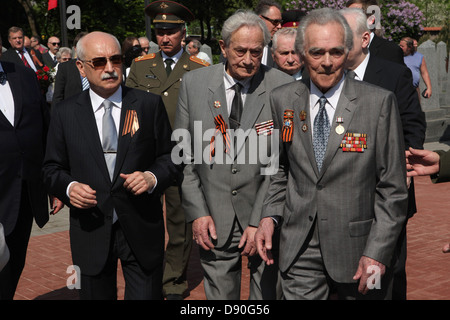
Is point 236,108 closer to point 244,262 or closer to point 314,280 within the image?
point 314,280

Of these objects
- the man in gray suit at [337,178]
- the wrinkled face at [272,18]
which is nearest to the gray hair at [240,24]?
the man in gray suit at [337,178]

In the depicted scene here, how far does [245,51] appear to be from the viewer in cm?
→ 425

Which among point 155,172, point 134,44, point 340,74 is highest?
point 134,44

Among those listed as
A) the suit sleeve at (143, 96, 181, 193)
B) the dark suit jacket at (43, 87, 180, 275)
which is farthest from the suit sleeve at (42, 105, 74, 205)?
the suit sleeve at (143, 96, 181, 193)

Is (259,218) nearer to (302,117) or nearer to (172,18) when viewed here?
(302,117)

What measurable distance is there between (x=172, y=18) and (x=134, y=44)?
11.7ft

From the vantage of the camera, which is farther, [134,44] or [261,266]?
[134,44]

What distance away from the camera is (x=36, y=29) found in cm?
3722

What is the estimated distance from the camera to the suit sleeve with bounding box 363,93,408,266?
11.4 feet

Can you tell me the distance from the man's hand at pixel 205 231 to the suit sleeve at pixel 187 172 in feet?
0.14

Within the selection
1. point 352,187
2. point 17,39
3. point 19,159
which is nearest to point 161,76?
point 19,159

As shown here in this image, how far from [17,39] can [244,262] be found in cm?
917

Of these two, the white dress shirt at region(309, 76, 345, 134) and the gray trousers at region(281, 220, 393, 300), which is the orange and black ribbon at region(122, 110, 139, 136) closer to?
the white dress shirt at region(309, 76, 345, 134)
